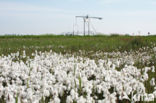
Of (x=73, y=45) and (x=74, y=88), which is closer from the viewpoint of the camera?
(x=74, y=88)

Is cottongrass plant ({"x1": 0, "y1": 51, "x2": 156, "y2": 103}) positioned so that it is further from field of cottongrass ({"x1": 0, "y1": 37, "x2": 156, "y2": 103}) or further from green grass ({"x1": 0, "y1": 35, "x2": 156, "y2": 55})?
green grass ({"x1": 0, "y1": 35, "x2": 156, "y2": 55})

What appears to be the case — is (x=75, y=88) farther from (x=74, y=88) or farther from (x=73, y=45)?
(x=73, y=45)

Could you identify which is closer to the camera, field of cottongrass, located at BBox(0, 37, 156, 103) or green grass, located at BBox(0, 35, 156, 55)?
field of cottongrass, located at BBox(0, 37, 156, 103)

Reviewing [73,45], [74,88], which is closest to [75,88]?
[74,88]

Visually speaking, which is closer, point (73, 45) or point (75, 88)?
point (75, 88)

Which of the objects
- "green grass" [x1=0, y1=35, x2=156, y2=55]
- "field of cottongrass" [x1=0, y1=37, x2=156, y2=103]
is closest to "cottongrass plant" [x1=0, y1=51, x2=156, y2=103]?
"field of cottongrass" [x1=0, y1=37, x2=156, y2=103]

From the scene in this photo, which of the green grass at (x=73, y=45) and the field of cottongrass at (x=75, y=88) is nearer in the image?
the field of cottongrass at (x=75, y=88)

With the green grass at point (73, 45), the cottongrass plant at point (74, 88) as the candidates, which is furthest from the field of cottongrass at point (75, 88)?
the green grass at point (73, 45)

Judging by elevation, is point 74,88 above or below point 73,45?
below

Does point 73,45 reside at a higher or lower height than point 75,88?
higher

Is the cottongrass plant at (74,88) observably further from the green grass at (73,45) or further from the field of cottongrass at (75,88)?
the green grass at (73,45)

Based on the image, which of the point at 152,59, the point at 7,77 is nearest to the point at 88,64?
the point at 7,77

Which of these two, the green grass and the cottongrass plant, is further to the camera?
the green grass

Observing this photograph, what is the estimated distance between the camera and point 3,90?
17.6 ft
